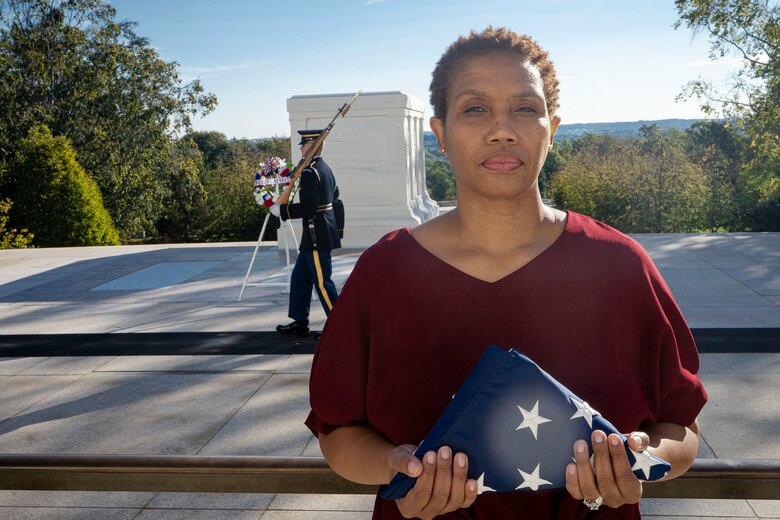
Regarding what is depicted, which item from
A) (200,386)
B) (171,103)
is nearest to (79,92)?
(171,103)

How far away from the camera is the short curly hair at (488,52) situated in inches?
55.4

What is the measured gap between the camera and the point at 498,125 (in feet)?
4.43

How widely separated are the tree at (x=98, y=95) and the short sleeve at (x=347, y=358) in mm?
28036

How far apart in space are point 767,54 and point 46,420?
22057 mm

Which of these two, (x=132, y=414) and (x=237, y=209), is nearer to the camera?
(x=132, y=414)

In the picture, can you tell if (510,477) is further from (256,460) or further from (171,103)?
(171,103)

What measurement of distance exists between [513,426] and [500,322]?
0.74 ft

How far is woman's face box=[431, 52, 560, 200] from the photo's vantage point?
136cm

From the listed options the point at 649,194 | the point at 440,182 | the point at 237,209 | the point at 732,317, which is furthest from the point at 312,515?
the point at 440,182

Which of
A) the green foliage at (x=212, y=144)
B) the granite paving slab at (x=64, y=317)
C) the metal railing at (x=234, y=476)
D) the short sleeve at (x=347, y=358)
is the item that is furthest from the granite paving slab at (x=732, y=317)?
the green foliage at (x=212, y=144)

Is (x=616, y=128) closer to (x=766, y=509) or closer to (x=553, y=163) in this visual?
(x=553, y=163)

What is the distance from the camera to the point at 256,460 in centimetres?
171

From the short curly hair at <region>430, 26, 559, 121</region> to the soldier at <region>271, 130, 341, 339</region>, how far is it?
4737mm

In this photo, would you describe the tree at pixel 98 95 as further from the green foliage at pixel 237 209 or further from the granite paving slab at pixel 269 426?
the granite paving slab at pixel 269 426
